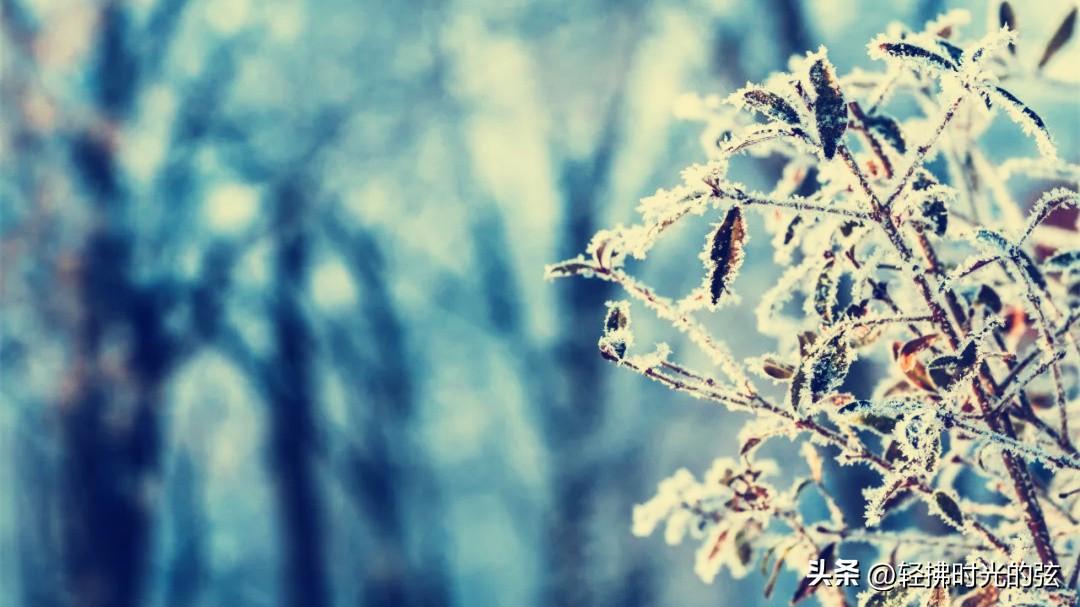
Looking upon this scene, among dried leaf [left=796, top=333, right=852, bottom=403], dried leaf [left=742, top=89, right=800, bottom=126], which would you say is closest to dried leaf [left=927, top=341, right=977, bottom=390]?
dried leaf [left=796, top=333, right=852, bottom=403]

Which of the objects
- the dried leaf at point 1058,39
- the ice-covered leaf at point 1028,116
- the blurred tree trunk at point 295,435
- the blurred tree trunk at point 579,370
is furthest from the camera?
the blurred tree trunk at point 295,435

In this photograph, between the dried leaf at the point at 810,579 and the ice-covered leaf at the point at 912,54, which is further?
the dried leaf at the point at 810,579

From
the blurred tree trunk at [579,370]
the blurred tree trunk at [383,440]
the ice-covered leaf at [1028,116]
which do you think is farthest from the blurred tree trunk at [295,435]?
the ice-covered leaf at [1028,116]

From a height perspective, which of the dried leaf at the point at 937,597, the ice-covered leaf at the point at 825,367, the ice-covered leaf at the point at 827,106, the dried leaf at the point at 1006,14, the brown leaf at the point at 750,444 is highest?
the dried leaf at the point at 1006,14

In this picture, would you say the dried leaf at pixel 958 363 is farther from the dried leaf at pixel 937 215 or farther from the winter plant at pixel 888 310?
the dried leaf at pixel 937 215

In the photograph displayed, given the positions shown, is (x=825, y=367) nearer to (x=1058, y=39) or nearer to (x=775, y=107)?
(x=775, y=107)
